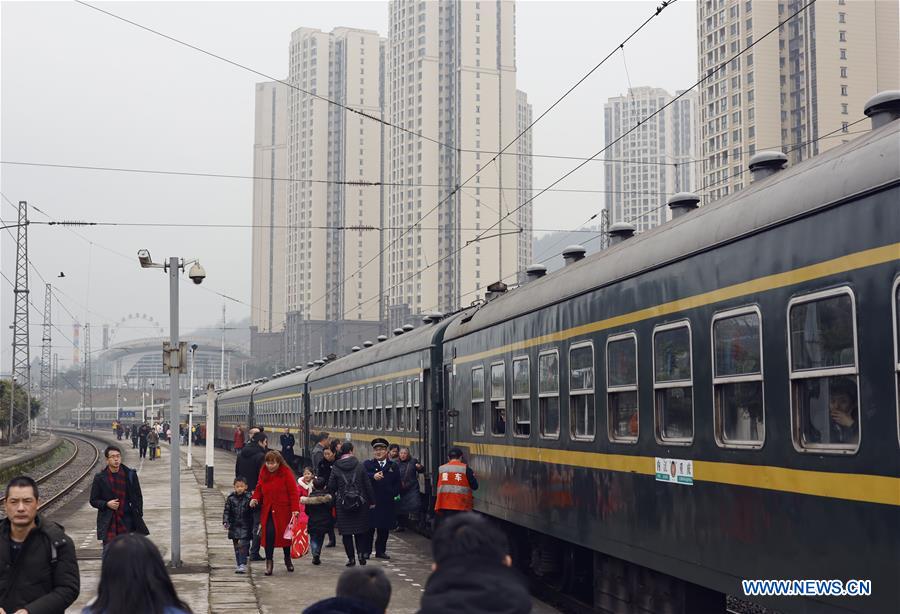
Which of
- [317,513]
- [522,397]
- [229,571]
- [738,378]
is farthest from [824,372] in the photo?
[317,513]

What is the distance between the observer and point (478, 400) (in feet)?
50.4

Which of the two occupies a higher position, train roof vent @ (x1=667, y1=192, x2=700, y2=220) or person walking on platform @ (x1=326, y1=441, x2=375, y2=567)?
train roof vent @ (x1=667, y1=192, x2=700, y2=220)

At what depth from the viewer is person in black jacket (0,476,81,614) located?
6055 millimetres

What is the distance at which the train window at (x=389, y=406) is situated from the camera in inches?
886

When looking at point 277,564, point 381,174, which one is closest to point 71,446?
point 277,564

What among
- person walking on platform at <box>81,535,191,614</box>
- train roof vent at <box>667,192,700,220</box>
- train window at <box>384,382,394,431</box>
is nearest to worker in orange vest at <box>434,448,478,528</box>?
train roof vent at <box>667,192,700,220</box>

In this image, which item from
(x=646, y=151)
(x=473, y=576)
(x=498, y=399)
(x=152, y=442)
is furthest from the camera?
(x=646, y=151)

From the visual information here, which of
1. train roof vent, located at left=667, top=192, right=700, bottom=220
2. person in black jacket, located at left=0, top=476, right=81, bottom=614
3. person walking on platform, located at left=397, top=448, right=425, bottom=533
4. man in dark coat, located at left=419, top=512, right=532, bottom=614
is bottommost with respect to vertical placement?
person walking on platform, located at left=397, top=448, right=425, bottom=533

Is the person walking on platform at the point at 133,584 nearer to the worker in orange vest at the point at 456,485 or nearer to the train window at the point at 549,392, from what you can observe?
the train window at the point at 549,392

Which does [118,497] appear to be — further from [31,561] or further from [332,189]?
[332,189]

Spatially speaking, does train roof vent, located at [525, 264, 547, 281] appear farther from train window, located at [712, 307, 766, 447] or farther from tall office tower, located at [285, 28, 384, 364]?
tall office tower, located at [285, 28, 384, 364]

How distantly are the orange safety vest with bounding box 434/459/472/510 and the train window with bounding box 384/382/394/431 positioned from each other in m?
7.51

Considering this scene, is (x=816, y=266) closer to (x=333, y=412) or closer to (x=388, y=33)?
(x=333, y=412)

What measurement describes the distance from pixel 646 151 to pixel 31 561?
7158 inches
